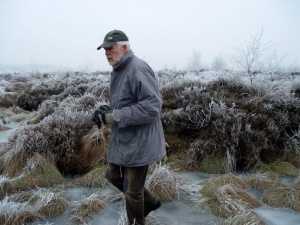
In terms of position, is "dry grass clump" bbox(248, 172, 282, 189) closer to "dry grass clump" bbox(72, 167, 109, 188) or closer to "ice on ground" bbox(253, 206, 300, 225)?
"ice on ground" bbox(253, 206, 300, 225)

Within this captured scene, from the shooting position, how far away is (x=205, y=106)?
6.51m

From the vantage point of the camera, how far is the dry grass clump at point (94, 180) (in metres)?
5.01

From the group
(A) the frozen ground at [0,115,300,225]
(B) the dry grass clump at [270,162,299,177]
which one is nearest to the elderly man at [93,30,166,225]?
(A) the frozen ground at [0,115,300,225]

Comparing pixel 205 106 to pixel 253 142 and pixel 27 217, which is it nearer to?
pixel 253 142

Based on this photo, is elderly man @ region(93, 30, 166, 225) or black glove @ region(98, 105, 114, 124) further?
black glove @ region(98, 105, 114, 124)

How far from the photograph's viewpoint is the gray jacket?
283cm

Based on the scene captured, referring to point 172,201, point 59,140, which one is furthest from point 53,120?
point 172,201

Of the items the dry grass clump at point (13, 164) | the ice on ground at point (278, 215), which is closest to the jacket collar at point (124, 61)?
the ice on ground at point (278, 215)

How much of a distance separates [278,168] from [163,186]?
235 centimetres

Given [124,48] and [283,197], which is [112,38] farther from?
[283,197]

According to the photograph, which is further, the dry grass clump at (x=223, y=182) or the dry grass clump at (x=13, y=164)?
the dry grass clump at (x=13, y=164)

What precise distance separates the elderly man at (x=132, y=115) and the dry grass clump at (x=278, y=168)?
3145 millimetres

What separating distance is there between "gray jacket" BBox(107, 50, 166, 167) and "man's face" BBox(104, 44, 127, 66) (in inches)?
1.9

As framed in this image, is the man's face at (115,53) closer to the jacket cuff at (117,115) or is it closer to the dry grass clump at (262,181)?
the jacket cuff at (117,115)
